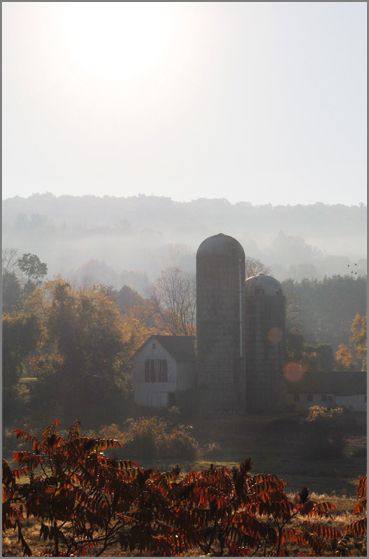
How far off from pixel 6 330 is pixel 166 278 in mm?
41412

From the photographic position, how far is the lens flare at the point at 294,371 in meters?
49.1

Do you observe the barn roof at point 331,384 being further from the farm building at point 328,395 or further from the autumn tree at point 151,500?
the autumn tree at point 151,500

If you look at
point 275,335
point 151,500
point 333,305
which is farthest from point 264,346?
point 333,305

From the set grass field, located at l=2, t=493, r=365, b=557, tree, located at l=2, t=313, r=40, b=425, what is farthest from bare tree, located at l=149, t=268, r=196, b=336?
grass field, located at l=2, t=493, r=365, b=557

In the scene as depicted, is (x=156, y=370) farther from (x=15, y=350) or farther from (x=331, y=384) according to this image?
(x=331, y=384)

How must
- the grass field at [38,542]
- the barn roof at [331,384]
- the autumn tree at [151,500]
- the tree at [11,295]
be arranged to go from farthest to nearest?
the tree at [11,295] < the barn roof at [331,384] < the grass field at [38,542] < the autumn tree at [151,500]

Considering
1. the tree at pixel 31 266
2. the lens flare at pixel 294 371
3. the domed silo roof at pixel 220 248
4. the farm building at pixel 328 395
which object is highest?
the tree at pixel 31 266

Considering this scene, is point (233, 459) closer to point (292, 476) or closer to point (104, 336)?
point (292, 476)

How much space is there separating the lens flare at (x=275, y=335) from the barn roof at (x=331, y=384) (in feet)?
17.2

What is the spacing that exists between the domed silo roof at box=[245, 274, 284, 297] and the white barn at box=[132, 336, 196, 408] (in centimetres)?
710

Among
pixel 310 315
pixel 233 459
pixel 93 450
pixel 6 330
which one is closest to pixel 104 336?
pixel 6 330

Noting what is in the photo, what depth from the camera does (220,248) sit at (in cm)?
4347

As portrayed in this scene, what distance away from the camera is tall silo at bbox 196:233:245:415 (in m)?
42.6

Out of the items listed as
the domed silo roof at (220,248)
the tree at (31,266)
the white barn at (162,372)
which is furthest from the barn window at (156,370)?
the tree at (31,266)
